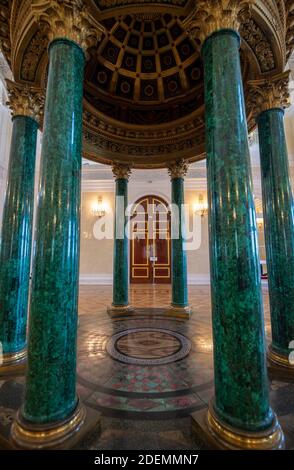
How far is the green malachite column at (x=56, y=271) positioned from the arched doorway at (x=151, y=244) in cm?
1106

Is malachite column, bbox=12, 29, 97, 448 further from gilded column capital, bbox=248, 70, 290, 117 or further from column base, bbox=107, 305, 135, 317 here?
column base, bbox=107, 305, 135, 317

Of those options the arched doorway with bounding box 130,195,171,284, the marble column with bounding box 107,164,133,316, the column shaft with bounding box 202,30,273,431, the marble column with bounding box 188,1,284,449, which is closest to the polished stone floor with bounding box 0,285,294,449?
the marble column with bounding box 188,1,284,449

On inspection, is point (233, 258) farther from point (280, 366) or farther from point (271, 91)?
point (271, 91)

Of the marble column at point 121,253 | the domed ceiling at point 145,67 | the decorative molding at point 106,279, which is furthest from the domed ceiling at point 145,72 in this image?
the decorative molding at point 106,279

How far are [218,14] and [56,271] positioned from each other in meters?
2.68

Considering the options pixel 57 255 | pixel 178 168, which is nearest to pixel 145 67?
pixel 178 168

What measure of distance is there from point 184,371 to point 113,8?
4.29 metres

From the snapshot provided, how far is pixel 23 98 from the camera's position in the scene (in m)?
3.50

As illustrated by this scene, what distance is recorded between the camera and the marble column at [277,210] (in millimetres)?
3104

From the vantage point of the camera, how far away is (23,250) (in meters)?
3.47

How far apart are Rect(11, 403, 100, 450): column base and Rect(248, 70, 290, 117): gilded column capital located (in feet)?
14.1

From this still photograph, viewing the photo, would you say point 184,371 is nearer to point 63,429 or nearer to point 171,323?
point 63,429

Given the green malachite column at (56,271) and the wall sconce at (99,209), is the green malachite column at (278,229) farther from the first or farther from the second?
the wall sconce at (99,209)

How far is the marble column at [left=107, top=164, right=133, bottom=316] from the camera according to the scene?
6.04 m
